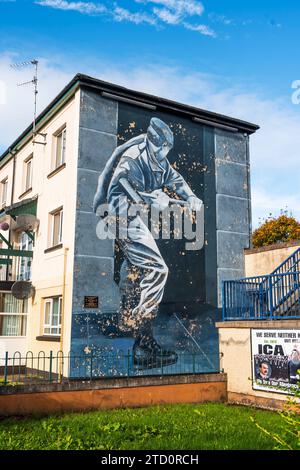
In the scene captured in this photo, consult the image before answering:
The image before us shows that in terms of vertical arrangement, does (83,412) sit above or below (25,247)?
below

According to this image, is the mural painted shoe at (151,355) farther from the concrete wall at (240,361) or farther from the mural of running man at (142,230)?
the concrete wall at (240,361)

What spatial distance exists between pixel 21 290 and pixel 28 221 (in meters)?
2.54

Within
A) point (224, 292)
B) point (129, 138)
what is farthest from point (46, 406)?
point (129, 138)

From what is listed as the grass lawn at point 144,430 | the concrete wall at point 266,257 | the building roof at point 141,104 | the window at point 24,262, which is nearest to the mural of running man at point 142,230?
the building roof at point 141,104

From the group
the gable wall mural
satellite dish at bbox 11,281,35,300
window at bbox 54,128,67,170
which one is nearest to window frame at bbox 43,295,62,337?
satellite dish at bbox 11,281,35,300

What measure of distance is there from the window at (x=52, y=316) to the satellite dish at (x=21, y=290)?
2.64 ft

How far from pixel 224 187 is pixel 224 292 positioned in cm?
543

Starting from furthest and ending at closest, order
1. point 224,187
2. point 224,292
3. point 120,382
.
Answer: point 224,187, point 224,292, point 120,382

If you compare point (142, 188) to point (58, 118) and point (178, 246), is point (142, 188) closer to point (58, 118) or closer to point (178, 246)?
point (178, 246)

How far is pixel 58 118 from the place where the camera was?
57.3ft

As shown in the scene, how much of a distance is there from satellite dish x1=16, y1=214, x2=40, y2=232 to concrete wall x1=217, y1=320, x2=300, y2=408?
7905 millimetres

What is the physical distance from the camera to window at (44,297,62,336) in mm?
15906

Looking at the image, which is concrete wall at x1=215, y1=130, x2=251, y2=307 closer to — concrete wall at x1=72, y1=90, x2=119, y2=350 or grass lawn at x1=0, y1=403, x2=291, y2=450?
concrete wall at x1=72, y1=90, x2=119, y2=350
